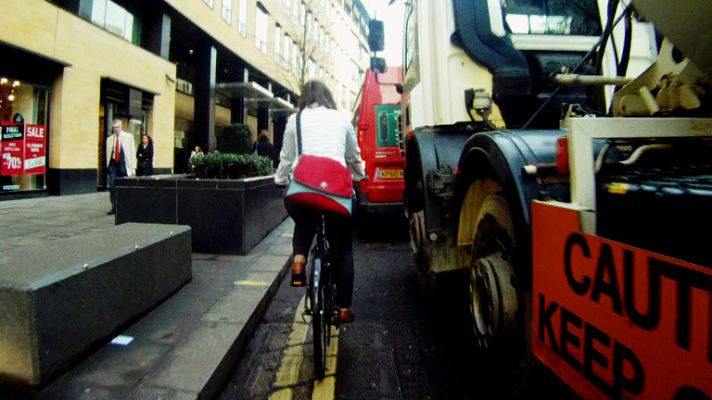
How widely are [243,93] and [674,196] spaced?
25136 mm

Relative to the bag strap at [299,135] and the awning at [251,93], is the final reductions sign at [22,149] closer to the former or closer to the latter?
the bag strap at [299,135]

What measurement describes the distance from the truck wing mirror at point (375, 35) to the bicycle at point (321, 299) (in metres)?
2.77

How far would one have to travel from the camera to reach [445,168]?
3318 mm

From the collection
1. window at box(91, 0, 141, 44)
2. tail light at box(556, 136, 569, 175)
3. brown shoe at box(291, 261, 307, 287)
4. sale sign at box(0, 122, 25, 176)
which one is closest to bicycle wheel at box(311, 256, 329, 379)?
brown shoe at box(291, 261, 307, 287)

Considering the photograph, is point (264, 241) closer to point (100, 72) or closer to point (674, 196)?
point (674, 196)

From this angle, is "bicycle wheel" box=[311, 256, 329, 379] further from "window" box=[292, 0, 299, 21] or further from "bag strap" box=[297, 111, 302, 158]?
"window" box=[292, 0, 299, 21]

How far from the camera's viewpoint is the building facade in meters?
10.6

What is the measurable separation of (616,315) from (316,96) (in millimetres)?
2377

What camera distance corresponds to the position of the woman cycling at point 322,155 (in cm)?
291

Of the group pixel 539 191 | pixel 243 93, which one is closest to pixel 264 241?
pixel 539 191

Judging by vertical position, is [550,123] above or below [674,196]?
above

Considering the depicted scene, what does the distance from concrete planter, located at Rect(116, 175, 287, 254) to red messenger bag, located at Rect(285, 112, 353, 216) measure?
101 inches

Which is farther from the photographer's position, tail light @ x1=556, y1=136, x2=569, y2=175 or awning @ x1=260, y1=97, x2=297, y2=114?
awning @ x1=260, y1=97, x2=297, y2=114

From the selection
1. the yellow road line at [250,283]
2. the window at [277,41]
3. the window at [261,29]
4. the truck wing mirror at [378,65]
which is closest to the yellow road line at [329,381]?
the yellow road line at [250,283]
